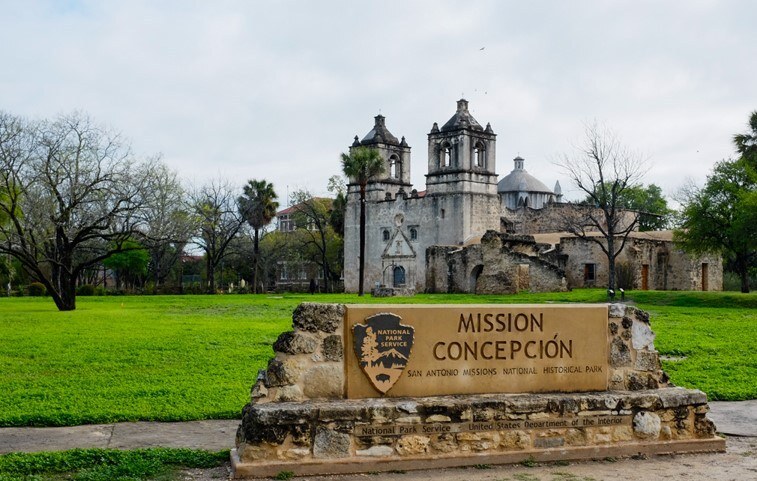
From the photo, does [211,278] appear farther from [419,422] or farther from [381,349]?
[419,422]

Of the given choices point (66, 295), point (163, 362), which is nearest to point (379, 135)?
point (66, 295)

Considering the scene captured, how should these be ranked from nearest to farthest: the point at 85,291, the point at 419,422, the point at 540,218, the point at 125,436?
the point at 419,422 < the point at 125,436 < the point at 85,291 < the point at 540,218

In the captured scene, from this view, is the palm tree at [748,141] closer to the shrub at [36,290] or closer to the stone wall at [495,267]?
the stone wall at [495,267]

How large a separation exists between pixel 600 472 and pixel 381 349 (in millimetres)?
2056

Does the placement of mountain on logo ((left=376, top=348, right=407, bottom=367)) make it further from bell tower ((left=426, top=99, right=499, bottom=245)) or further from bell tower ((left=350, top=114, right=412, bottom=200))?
bell tower ((left=350, top=114, right=412, bottom=200))

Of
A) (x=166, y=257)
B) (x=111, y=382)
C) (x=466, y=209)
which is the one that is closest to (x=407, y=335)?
(x=111, y=382)

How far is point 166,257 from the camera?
64.8 meters

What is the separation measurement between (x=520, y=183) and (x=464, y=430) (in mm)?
72544

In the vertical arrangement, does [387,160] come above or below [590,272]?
above

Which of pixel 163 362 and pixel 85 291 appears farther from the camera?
pixel 85 291

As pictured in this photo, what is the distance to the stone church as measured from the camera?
43531 mm

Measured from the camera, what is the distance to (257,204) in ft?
191

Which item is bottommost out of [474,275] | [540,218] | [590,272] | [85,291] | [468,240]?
[85,291]

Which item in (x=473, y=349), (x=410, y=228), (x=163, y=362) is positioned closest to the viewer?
(x=473, y=349)
